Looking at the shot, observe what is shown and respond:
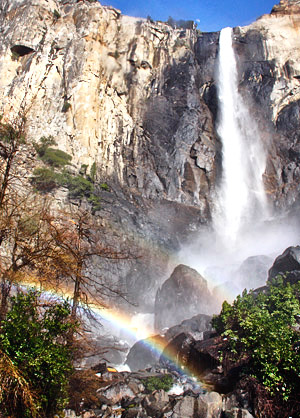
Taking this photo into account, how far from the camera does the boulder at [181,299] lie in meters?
20.6

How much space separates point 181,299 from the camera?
21.0 metres

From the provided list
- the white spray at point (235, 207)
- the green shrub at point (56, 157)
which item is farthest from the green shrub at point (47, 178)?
the white spray at point (235, 207)

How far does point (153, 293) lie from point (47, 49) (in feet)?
88.1

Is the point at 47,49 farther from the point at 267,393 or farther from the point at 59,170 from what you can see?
the point at 267,393

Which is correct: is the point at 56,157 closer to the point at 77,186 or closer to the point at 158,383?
the point at 77,186

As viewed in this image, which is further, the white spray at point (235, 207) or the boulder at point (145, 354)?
the white spray at point (235, 207)

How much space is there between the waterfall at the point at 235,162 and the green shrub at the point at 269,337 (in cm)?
2080

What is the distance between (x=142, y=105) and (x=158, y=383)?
30593 millimetres

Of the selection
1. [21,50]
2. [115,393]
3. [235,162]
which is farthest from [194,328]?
[21,50]

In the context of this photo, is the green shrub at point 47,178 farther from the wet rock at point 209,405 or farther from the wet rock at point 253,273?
the wet rock at point 209,405

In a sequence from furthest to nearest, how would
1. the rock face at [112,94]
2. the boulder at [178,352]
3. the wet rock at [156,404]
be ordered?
the rock face at [112,94], the boulder at [178,352], the wet rock at [156,404]

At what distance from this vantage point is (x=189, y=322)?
57.1ft

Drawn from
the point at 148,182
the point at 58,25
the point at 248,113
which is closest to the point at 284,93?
the point at 248,113

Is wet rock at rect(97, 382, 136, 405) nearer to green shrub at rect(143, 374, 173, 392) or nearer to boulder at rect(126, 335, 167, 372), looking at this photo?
green shrub at rect(143, 374, 173, 392)
